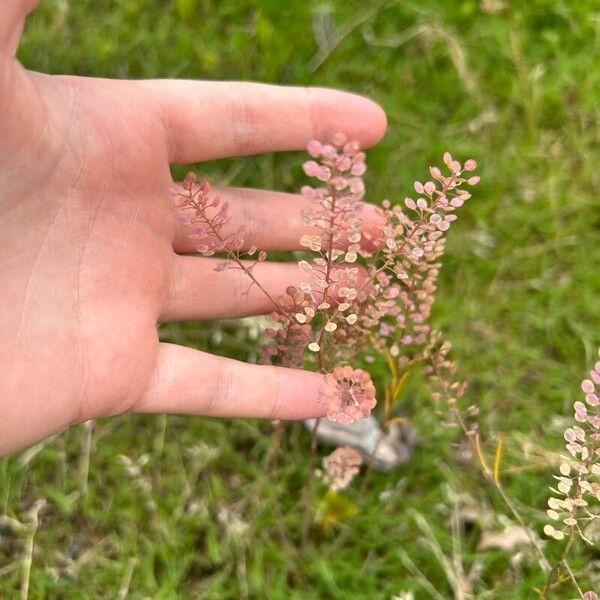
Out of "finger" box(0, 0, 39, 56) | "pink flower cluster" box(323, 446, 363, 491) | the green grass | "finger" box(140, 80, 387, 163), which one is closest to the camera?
"finger" box(0, 0, 39, 56)

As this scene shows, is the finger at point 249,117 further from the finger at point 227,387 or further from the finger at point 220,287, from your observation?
the finger at point 227,387

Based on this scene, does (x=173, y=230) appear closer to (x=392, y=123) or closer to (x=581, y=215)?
(x=392, y=123)

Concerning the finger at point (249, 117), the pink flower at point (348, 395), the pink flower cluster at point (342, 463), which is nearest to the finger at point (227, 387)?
the pink flower cluster at point (342, 463)

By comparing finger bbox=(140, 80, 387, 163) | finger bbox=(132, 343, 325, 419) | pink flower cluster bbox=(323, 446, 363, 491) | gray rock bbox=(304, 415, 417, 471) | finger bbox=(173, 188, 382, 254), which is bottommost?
gray rock bbox=(304, 415, 417, 471)

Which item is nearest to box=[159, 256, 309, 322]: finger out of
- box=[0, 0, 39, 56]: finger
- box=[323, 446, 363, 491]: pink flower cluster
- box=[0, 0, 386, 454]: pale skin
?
box=[0, 0, 386, 454]: pale skin

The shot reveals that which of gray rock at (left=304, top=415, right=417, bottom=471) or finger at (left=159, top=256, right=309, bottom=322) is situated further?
gray rock at (left=304, top=415, right=417, bottom=471)

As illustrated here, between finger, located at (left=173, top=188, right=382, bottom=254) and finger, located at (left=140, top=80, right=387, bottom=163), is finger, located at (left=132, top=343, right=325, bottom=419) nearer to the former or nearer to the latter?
finger, located at (left=173, top=188, right=382, bottom=254)

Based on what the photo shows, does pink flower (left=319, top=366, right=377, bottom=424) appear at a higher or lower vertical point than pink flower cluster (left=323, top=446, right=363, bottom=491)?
higher

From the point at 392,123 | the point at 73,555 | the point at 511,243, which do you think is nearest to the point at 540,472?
the point at 511,243
